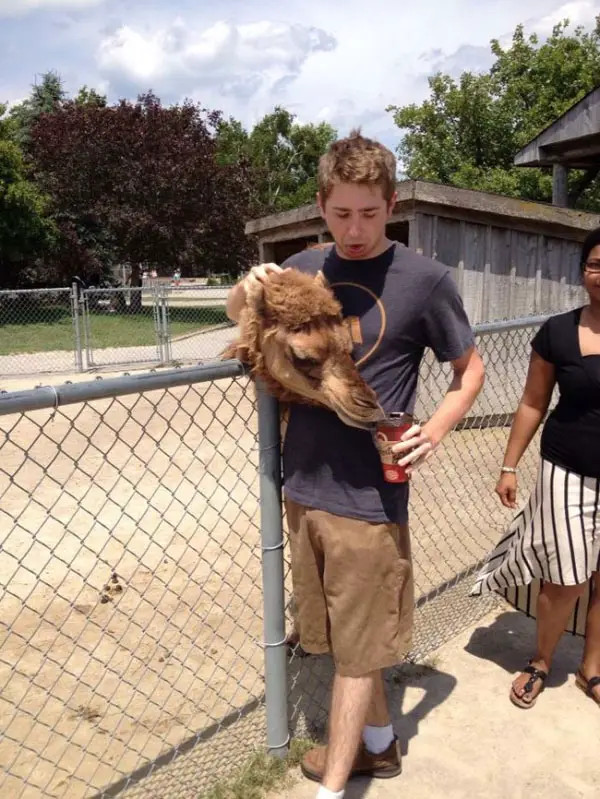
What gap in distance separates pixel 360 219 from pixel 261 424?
2.57 ft

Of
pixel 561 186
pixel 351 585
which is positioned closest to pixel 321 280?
pixel 351 585

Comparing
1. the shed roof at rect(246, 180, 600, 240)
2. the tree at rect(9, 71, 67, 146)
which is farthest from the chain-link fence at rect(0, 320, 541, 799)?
the tree at rect(9, 71, 67, 146)

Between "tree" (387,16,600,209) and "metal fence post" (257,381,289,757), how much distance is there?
23221 millimetres

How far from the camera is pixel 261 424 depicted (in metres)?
2.44

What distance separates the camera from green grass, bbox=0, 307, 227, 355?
57.2 ft

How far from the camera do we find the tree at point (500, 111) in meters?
24.7

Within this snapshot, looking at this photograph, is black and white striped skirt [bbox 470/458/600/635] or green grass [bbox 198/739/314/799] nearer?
green grass [bbox 198/739/314/799]

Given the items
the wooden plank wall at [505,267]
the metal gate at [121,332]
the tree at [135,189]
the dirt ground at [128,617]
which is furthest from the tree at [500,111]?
the dirt ground at [128,617]

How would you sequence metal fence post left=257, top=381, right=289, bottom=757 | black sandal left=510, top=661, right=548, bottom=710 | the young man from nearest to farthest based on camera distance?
the young man, metal fence post left=257, top=381, right=289, bottom=757, black sandal left=510, top=661, right=548, bottom=710

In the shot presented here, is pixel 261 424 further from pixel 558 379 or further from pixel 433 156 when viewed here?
pixel 433 156

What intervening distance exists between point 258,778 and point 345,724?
553mm

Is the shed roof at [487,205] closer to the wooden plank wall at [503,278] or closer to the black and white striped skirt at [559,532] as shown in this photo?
the wooden plank wall at [503,278]

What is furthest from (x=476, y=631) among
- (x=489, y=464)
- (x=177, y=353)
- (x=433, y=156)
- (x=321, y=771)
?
(x=433, y=156)

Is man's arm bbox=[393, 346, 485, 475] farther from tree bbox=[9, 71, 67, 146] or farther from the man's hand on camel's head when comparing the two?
tree bbox=[9, 71, 67, 146]
